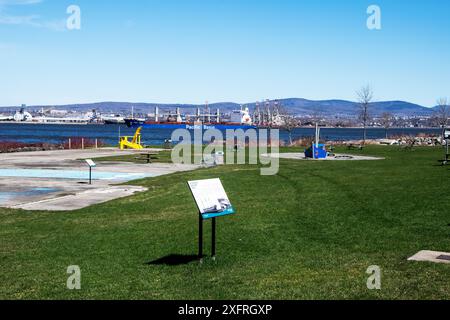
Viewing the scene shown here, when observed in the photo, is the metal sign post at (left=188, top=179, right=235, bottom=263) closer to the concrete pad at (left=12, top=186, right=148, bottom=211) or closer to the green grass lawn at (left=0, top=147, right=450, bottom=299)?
the green grass lawn at (left=0, top=147, right=450, bottom=299)

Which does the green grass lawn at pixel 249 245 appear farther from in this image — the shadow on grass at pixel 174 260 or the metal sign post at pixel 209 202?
the metal sign post at pixel 209 202

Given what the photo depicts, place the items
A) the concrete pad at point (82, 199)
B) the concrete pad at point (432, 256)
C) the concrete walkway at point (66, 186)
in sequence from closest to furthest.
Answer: the concrete pad at point (432, 256) < the concrete pad at point (82, 199) < the concrete walkway at point (66, 186)

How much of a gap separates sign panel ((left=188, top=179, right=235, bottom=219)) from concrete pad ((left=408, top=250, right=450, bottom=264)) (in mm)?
3386

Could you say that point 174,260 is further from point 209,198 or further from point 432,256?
point 432,256

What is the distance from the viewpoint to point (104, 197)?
20.6 meters

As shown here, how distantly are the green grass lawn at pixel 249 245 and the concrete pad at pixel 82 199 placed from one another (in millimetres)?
794

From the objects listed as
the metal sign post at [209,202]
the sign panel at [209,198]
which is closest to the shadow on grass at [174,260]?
the metal sign post at [209,202]

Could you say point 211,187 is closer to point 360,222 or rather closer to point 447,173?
point 360,222

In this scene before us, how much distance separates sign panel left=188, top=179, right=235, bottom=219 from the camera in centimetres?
1014

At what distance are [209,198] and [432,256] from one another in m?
4.05

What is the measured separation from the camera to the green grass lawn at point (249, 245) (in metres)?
8.86

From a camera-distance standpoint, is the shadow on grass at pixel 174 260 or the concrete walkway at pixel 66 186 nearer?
the shadow on grass at pixel 174 260
